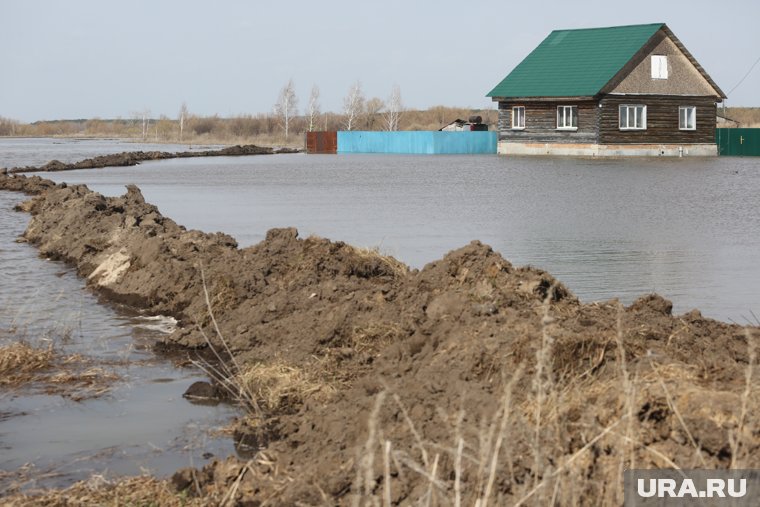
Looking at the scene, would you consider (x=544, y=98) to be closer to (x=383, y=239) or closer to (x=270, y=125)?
(x=383, y=239)

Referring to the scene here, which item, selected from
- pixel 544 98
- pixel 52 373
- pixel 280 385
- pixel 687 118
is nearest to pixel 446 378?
pixel 280 385

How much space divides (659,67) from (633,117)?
3.07m

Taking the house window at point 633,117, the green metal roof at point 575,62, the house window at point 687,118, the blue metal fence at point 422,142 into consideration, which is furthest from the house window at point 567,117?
the blue metal fence at point 422,142

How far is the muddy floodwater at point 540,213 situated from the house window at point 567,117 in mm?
6781

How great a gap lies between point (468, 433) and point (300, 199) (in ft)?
68.9

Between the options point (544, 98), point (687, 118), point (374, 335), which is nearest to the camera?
point (374, 335)

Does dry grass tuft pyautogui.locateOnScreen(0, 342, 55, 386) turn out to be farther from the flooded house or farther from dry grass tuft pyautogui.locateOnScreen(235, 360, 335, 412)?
the flooded house

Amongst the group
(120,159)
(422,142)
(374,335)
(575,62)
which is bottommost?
(374,335)

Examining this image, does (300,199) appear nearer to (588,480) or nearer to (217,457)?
(217,457)

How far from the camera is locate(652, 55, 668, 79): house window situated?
48.6 meters

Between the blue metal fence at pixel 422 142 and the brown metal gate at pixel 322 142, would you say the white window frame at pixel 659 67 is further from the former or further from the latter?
the brown metal gate at pixel 322 142

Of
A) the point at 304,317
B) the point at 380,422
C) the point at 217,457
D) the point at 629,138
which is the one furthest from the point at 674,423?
the point at 629,138

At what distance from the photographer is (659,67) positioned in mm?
48719

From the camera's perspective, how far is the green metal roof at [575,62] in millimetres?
47625
